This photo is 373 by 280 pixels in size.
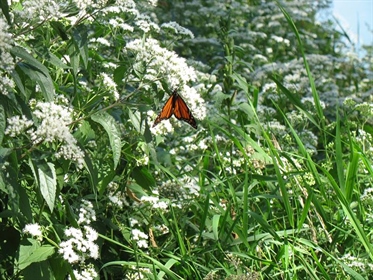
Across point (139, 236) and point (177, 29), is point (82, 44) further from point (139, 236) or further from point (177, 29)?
point (177, 29)

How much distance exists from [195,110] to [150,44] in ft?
1.34

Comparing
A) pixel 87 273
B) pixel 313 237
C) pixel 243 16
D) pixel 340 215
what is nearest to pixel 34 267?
pixel 87 273

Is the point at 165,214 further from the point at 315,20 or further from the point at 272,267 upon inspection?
the point at 315,20

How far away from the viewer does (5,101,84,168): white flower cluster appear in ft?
8.32

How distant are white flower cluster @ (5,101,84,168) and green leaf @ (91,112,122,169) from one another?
0.28 metres

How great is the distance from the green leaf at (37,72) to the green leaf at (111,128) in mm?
245

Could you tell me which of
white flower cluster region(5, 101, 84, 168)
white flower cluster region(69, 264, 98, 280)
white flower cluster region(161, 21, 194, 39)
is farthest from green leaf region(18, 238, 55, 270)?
white flower cluster region(161, 21, 194, 39)

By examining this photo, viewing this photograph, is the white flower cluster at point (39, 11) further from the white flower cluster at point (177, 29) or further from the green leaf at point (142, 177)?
the white flower cluster at point (177, 29)

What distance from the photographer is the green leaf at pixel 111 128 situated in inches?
117

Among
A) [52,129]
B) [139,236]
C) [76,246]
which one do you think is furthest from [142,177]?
[52,129]

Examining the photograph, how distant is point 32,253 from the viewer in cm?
290

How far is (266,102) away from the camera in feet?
21.9

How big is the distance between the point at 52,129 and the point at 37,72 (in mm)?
360

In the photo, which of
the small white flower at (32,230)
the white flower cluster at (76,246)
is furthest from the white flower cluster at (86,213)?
the small white flower at (32,230)
